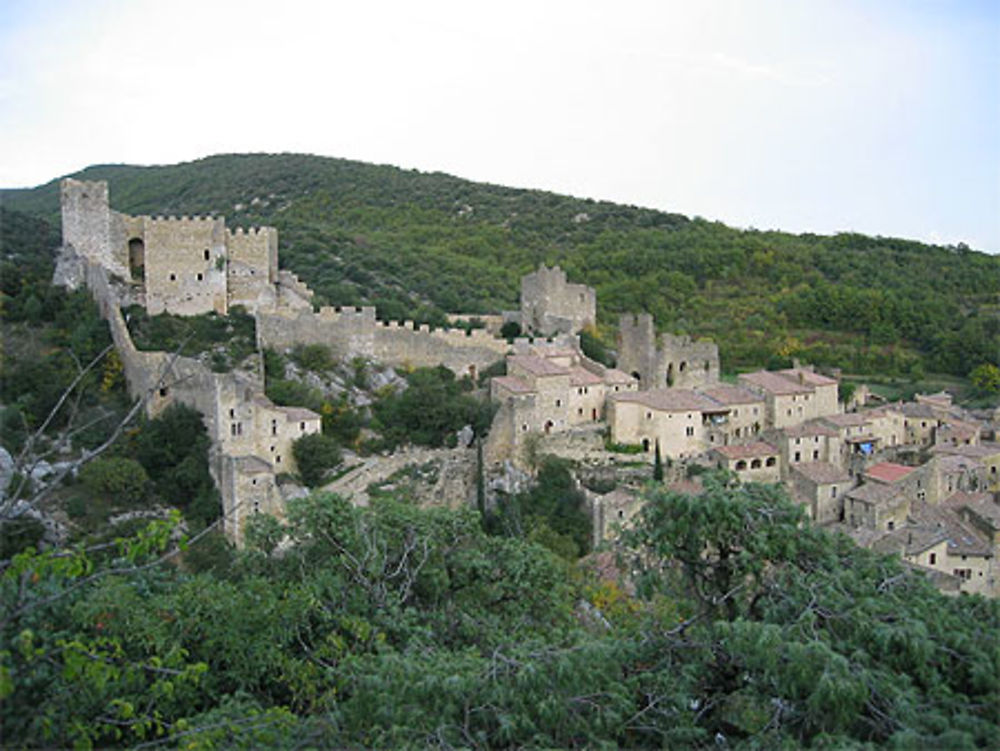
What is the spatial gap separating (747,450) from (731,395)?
233cm

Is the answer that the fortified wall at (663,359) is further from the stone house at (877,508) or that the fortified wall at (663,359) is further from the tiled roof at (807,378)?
the stone house at (877,508)

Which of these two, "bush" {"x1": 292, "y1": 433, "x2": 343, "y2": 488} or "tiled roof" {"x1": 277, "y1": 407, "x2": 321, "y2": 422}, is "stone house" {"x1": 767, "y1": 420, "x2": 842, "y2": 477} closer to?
"bush" {"x1": 292, "y1": 433, "x2": 343, "y2": 488}

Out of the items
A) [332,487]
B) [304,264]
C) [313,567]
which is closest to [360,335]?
[332,487]

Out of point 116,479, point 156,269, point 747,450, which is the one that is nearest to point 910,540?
point 747,450

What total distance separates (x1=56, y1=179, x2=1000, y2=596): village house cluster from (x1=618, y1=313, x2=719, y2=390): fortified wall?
0.04 m

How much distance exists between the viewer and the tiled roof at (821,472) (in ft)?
82.1

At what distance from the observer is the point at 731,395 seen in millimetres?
27078

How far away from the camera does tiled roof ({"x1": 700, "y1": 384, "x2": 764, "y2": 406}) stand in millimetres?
26578

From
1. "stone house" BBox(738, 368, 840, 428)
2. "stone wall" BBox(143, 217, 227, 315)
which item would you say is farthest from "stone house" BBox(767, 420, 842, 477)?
"stone wall" BBox(143, 217, 227, 315)

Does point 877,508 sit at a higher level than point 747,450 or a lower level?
lower

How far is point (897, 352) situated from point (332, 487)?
97.5ft

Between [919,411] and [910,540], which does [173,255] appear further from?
[919,411]

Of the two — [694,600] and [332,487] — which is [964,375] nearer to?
[332,487]

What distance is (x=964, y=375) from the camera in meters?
40.8
